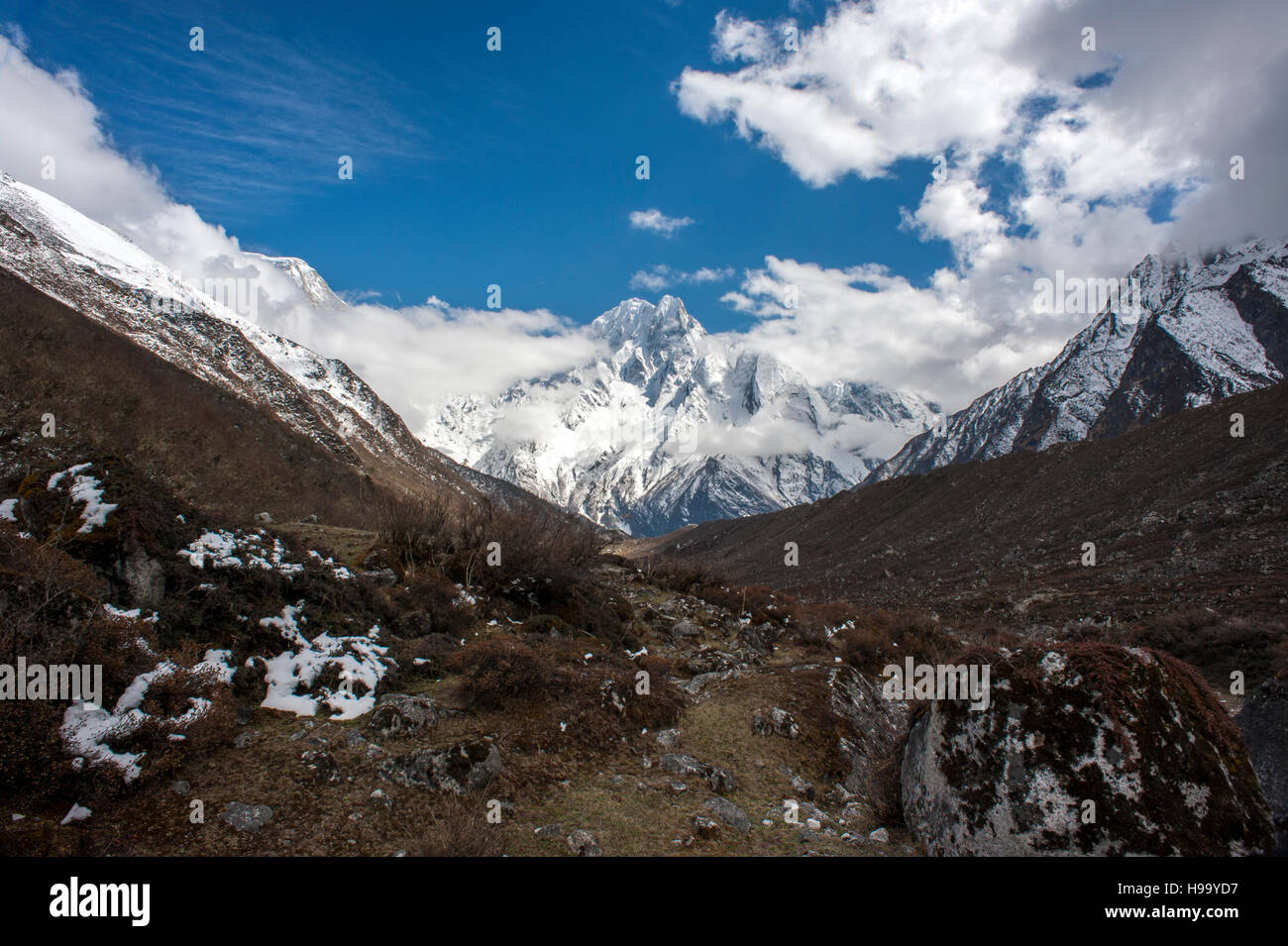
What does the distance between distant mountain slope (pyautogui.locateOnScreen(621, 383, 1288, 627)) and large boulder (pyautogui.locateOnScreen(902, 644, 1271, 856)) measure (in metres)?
24.3

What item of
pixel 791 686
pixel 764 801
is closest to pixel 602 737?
pixel 764 801

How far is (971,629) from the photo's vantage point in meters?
28.6

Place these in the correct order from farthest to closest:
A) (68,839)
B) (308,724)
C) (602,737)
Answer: (602,737) → (308,724) → (68,839)

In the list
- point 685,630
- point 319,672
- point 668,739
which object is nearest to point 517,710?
point 668,739

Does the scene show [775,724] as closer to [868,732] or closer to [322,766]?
[868,732]

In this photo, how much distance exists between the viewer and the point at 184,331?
102 meters

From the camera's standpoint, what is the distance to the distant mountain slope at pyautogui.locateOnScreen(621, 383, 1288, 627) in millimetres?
33281

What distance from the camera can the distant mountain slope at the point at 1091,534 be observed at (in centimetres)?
3328

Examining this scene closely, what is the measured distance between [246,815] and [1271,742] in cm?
965

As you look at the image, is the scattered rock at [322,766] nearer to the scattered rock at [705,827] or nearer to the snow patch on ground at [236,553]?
the scattered rock at [705,827]

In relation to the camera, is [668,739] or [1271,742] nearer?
[1271,742]

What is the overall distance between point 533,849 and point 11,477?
1036 centimetres

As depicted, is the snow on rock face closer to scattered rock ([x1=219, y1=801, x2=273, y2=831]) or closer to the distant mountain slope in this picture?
scattered rock ([x1=219, y1=801, x2=273, y2=831])
